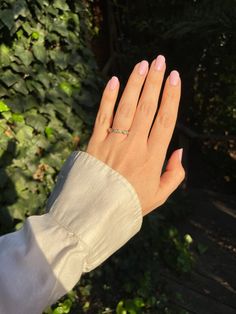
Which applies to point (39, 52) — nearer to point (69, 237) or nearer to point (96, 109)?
point (96, 109)

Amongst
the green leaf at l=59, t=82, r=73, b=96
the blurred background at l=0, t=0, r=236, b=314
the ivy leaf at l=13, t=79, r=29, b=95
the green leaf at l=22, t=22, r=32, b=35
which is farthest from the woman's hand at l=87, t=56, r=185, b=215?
the green leaf at l=59, t=82, r=73, b=96

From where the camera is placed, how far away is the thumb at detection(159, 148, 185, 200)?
92cm

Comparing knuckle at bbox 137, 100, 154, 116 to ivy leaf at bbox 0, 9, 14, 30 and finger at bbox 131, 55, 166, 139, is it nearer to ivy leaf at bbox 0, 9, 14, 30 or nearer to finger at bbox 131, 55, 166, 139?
finger at bbox 131, 55, 166, 139

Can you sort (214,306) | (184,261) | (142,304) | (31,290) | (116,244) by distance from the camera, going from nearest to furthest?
Answer: 1. (31,290)
2. (116,244)
3. (142,304)
4. (214,306)
5. (184,261)

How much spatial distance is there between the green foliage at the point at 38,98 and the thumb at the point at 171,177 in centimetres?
172

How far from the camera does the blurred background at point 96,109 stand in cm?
263

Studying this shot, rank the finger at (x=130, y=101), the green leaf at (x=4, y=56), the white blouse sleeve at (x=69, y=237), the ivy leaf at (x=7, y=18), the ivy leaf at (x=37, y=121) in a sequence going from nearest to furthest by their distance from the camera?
the white blouse sleeve at (x=69, y=237), the finger at (x=130, y=101), the ivy leaf at (x=7, y=18), the green leaf at (x=4, y=56), the ivy leaf at (x=37, y=121)

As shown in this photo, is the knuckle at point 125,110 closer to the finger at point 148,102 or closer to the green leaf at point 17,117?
the finger at point 148,102

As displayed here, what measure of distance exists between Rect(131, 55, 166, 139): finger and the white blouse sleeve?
98 mm

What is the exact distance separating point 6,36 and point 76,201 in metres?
2.04

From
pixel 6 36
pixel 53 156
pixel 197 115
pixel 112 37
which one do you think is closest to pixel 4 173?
pixel 53 156

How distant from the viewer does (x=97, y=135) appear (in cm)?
90

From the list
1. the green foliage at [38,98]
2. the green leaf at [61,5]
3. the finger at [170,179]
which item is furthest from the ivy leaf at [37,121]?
the finger at [170,179]

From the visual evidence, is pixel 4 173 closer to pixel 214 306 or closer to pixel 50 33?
pixel 50 33
